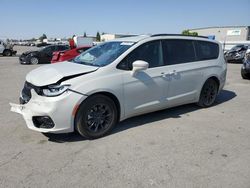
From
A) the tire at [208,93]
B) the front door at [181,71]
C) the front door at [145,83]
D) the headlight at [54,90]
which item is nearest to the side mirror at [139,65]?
the front door at [145,83]

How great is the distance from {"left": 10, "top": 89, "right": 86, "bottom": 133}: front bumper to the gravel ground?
1.08 feet

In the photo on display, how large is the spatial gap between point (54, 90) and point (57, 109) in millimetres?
303

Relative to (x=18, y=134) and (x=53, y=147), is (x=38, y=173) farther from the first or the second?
(x=18, y=134)

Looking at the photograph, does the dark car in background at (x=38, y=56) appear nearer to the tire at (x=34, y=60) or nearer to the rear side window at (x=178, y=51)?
the tire at (x=34, y=60)

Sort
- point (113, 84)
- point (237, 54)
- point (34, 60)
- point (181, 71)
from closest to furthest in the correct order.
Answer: point (113, 84) < point (181, 71) < point (34, 60) < point (237, 54)

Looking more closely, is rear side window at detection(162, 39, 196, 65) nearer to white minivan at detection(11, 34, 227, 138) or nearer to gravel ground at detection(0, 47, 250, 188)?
white minivan at detection(11, 34, 227, 138)

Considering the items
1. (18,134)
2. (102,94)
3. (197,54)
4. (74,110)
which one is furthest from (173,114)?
(18,134)

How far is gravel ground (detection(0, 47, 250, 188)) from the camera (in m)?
2.91

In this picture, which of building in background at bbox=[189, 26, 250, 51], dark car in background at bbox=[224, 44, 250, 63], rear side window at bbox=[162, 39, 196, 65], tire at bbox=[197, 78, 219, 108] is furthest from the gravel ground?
building in background at bbox=[189, 26, 250, 51]

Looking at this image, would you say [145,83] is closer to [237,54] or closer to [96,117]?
[96,117]

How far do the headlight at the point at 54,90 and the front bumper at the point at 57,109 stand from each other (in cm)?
5

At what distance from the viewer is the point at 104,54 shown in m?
4.56

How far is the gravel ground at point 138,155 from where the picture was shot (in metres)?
2.91

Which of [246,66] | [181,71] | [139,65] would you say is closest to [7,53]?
[246,66]
